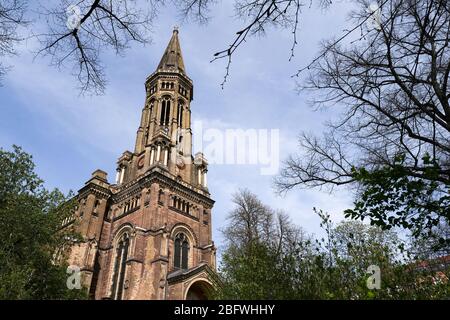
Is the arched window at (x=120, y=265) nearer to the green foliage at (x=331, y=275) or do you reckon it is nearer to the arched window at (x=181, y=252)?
the arched window at (x=181, y=252)

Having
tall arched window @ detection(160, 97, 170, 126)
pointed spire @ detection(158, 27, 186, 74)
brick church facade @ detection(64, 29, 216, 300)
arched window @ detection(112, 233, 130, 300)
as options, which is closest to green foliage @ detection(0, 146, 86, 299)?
brick church facade @ detection(64, 29, 216, 300)

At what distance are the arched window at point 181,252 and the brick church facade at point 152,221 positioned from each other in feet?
0.25

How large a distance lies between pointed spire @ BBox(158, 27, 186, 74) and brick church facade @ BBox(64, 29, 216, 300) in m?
5.04

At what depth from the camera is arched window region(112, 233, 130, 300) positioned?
24872mm

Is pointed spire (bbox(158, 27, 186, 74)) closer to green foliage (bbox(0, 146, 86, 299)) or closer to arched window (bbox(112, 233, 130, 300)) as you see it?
arched window (bbox(112, 233, 130, 300))

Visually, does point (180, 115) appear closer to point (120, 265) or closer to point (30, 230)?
point (120, 265)

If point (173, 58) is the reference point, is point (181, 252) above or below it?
below

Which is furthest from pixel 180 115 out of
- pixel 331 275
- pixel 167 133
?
pixel 331 275

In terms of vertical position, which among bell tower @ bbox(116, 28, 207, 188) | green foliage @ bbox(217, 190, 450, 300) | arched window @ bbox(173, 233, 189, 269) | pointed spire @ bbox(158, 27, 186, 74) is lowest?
green foliage @ bbox(217, 190, 450, 300)

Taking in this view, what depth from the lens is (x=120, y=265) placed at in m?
26.1

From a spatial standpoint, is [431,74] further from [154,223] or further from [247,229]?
[154,223]

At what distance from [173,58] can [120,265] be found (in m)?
26.1

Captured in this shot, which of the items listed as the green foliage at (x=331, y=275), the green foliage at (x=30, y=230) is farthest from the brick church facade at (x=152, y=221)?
the green foliage at (x=331, y=275)
